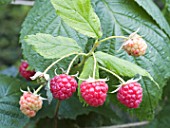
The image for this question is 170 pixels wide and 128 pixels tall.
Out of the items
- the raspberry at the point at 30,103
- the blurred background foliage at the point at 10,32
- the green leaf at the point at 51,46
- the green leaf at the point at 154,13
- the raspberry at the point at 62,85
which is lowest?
the blurred background foliage at the point at 10,32

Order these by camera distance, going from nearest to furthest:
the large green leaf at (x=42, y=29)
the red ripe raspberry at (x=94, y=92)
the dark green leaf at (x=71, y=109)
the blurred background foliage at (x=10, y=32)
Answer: the red ripe raspberry at (x=94, y=92), the large green leaf at (x=42, y=29), the dark green leaf at (x=71, y=109), the blurred background foliage at (x=10, y=32)

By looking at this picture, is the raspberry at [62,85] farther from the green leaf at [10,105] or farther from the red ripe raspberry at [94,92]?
the green leaf at [10,105]

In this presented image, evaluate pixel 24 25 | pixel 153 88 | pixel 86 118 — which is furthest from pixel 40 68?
pixel 86 118

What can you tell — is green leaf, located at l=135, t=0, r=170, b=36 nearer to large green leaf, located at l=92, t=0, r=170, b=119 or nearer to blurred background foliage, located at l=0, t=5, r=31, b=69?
large green leaf, located at l=92, t=0, r=170, b=119

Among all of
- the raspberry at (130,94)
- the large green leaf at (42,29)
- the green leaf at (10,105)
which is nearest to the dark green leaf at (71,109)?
the green leaf at (10,105)

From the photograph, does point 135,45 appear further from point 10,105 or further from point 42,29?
point 10,105

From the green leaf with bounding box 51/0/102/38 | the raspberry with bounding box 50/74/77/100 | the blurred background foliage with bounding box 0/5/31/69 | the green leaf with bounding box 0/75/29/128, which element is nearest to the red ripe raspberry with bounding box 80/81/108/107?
the raspberry with bounding box 50/74/77/100
